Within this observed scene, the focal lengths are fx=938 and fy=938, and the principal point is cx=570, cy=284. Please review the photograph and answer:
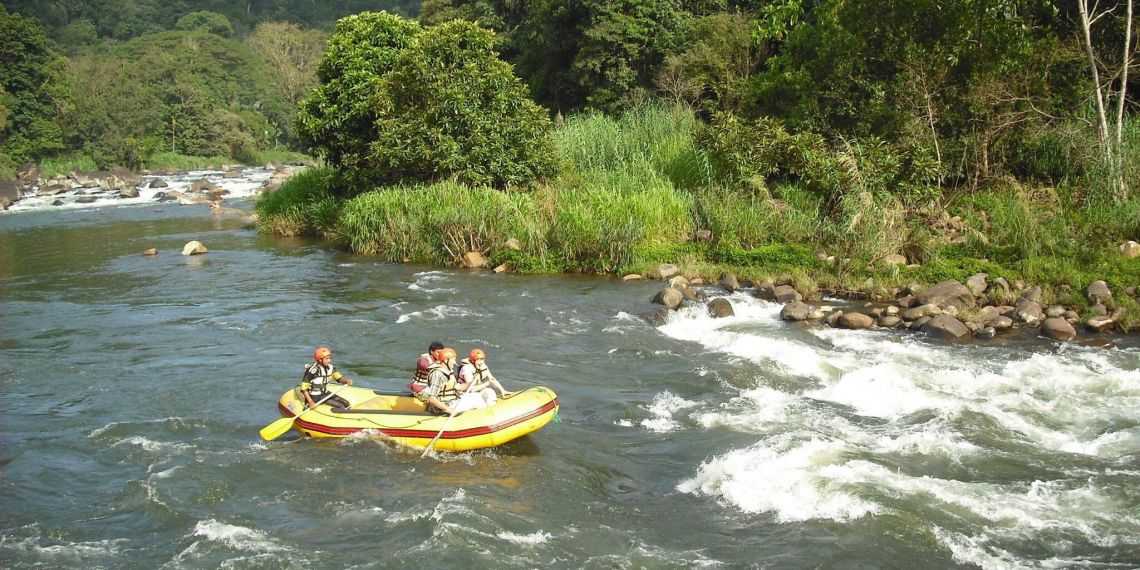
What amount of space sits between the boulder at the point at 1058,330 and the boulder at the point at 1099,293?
985 millimetres

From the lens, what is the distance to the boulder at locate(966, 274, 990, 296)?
53.8 ft

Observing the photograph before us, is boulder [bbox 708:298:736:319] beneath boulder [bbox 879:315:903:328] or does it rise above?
beneath

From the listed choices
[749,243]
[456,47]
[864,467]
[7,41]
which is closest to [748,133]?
[749,243]

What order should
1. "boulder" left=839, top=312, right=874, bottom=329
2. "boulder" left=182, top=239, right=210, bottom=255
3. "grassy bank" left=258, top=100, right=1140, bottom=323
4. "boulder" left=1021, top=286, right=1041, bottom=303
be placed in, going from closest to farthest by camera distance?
1. "boulder" left=839, top=312, right=874, bottom=329
2. "boulder" left=1021, top=286, right=1041, bottom=303
3. "grassy bank" left=258, top=100, right=1140, bottom=323
4. "boulder" left=182, top=239, right=210, bottom=255

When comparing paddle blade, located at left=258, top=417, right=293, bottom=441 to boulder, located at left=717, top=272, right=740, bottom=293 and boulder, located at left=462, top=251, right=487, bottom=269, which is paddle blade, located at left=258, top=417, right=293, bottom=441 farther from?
boulder, located at left=462, top=251, right=487, bottom=269

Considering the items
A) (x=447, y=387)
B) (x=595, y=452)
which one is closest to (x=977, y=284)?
(x=595, y=452)

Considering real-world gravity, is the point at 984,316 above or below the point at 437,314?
above

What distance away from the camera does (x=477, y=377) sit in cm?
1132

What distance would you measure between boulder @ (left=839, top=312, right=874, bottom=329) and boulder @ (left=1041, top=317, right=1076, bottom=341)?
2.61 meters

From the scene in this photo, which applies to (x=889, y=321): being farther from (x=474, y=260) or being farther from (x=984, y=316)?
(x=474, y=260)

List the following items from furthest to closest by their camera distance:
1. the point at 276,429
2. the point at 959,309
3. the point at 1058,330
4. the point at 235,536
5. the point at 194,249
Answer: the point at 194,249 → the point at 959,309 → the point at 1058,330 → the point at 276,429 → the point at 235,536

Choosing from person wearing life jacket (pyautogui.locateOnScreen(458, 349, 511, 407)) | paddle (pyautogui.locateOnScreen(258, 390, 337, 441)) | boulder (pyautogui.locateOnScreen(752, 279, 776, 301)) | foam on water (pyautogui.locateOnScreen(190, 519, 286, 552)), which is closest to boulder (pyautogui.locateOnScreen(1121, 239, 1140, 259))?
boulder (pyautogui.locateOnScreen(752, 279, 776, 301))

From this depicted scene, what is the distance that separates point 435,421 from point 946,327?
8.48m

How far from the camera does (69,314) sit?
18797 millimetres
